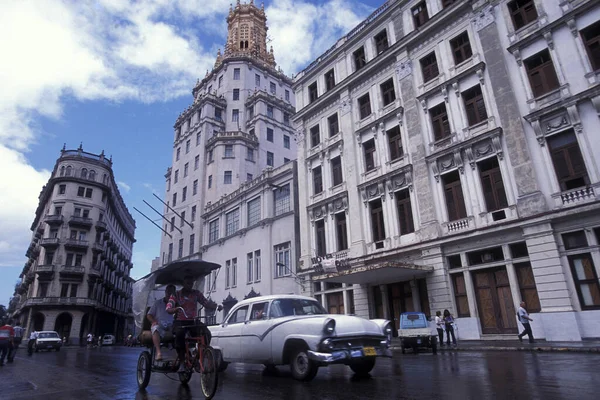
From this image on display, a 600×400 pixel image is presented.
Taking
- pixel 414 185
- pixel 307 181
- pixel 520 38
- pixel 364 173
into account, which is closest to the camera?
pixel 520 38

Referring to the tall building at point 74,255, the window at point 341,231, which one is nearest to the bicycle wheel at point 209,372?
the window at point 341,231

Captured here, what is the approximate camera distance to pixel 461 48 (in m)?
20.3

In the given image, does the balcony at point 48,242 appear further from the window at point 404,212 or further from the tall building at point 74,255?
the window at point 404,212

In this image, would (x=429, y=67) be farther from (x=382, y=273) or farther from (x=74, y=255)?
(x=74, y=255)

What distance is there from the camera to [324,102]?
90.6 ft

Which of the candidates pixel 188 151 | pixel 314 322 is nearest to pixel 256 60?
pixel 188 151

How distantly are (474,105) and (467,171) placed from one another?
3.53 metres

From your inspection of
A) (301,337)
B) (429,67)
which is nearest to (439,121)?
(429,67)

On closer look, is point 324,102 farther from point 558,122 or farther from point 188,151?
point 188,151

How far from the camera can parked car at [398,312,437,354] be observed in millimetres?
13742

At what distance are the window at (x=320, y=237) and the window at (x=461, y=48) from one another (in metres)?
12.7

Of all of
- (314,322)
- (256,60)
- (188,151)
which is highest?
(256,60)

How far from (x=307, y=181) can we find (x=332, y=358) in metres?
21.0

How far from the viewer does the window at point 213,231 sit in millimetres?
38294
